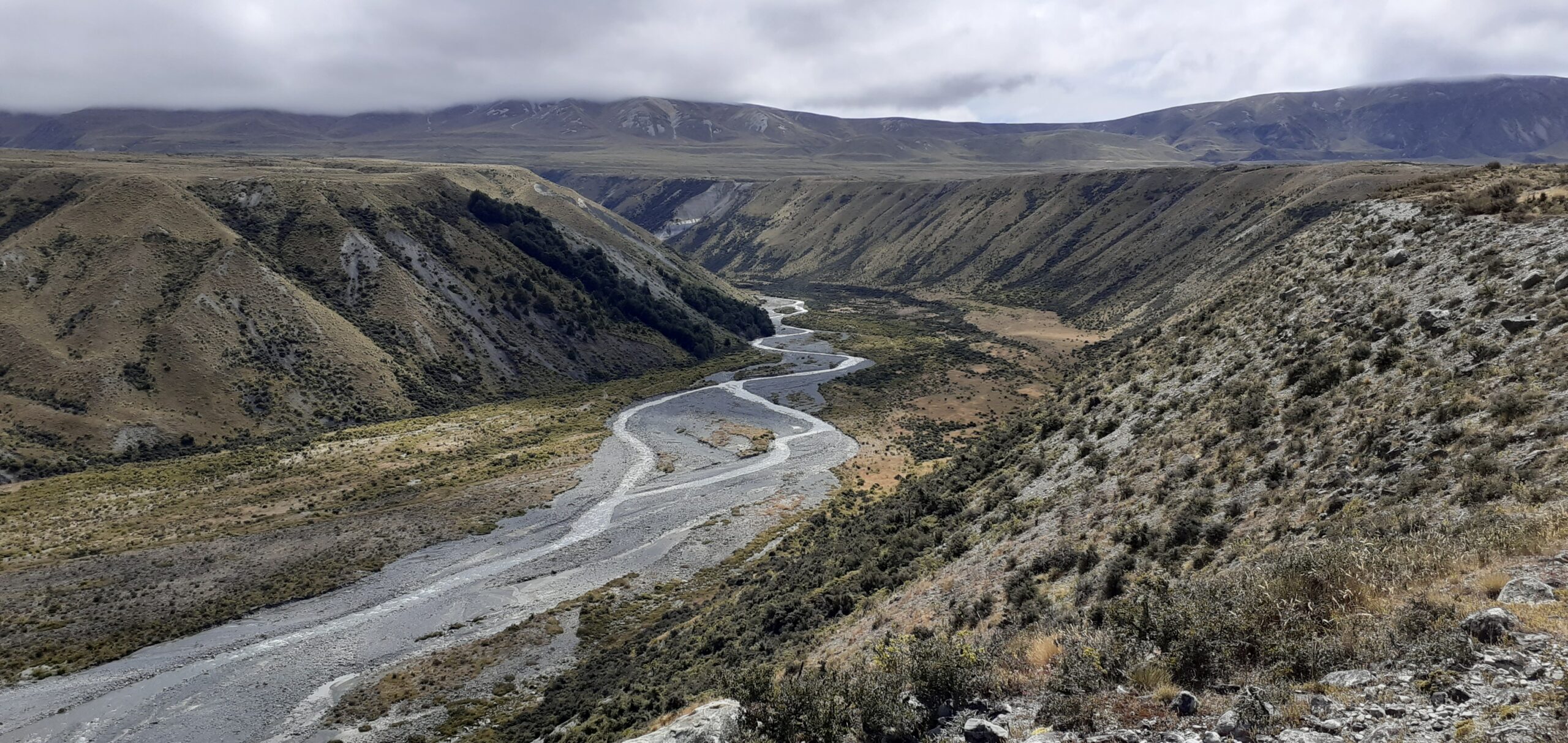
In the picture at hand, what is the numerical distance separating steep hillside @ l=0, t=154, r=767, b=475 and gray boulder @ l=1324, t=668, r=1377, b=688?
7588 cm

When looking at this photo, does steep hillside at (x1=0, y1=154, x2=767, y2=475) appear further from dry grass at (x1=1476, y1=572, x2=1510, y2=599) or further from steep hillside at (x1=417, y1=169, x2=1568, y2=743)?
dry grass at (x1=1476, y1=572, x2=1510, y2=599)

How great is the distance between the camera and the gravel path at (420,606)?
2820cm

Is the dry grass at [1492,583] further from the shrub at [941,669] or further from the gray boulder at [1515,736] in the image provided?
the shrub at [941,669]

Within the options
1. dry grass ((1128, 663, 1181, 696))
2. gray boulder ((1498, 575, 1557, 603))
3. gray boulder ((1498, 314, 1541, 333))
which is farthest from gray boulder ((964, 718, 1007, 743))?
gray boulder ((1498, 314, 1541, 333))

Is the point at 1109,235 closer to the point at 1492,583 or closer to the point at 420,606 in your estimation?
the point at 420,606

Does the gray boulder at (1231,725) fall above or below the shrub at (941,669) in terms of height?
above

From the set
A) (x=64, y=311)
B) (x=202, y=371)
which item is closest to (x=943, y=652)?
(x=202, y=371)

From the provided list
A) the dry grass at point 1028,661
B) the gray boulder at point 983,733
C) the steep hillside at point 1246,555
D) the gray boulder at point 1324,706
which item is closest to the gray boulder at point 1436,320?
the steep hillside at point 1246,555

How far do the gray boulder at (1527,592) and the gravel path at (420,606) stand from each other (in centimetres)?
3348

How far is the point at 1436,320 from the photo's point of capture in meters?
18.7

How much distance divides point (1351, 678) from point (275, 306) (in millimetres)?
90741

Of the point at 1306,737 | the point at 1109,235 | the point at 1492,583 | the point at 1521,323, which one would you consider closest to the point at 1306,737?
the point at 1306,737

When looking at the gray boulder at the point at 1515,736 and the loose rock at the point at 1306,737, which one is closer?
the gray boulder at the point at 1515,736

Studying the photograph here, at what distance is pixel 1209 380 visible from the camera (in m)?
25.5
